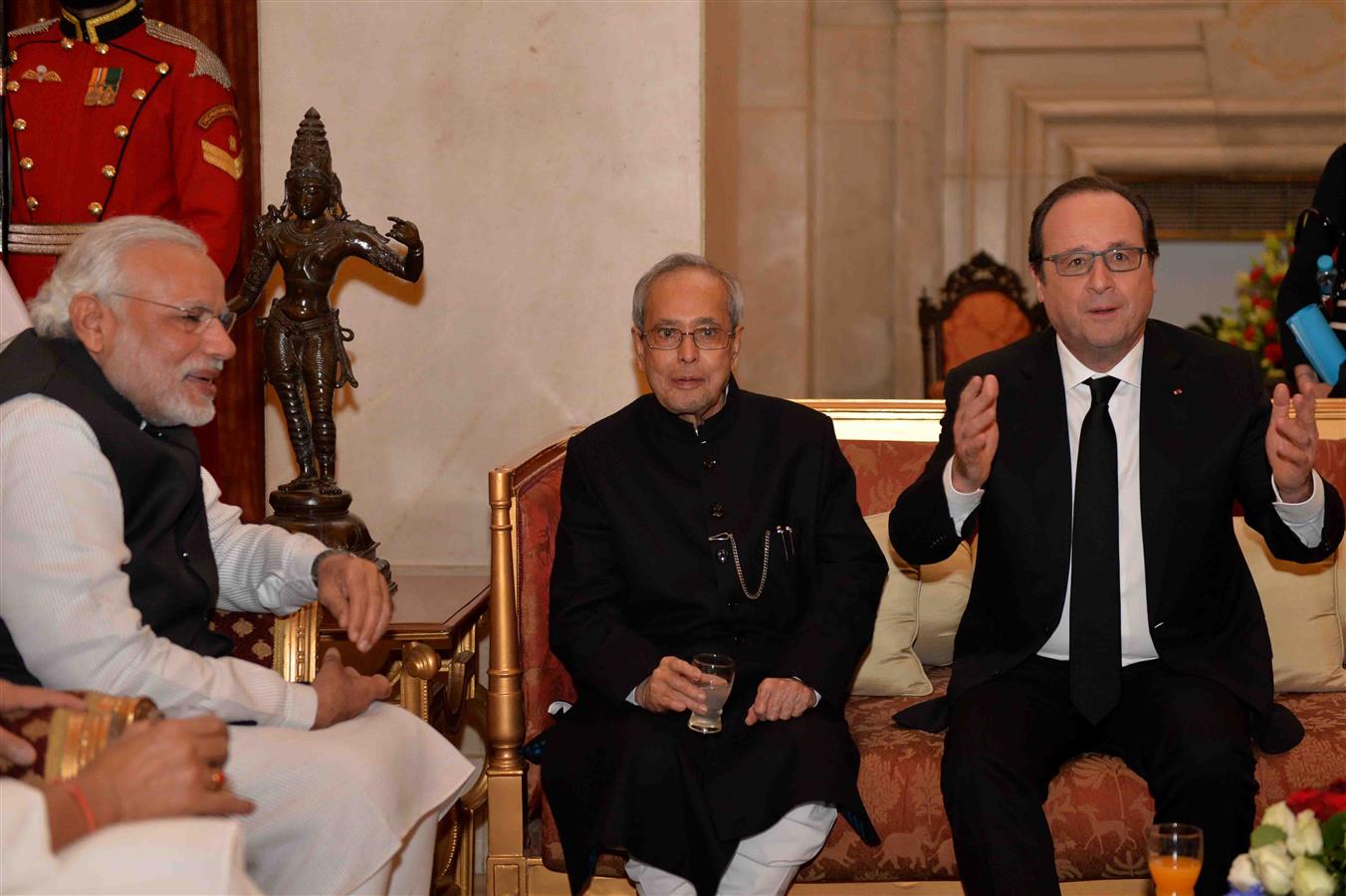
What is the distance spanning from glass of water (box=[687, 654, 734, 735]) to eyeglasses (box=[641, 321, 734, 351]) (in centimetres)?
82

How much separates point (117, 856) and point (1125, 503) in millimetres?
2229

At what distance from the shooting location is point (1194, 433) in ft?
10.6

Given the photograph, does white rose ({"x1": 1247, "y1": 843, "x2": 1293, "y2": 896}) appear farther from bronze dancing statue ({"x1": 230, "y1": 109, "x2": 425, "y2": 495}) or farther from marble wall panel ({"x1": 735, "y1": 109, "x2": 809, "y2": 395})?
marble wall panel ({"x1": 735, "y1": 109, "x2": 809, "y2": 395})

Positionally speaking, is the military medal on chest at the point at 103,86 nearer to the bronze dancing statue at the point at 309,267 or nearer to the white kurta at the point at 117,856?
the bronze dancing statue at the point at 309,267

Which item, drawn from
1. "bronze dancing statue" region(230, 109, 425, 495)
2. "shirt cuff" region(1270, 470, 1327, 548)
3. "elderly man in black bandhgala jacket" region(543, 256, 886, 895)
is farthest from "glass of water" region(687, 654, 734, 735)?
"bronze dancing statue" region(230, 109, 425, 495)

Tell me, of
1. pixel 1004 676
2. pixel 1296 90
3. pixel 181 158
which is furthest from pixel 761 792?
pixel 1296 90

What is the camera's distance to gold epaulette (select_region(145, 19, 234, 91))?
167 inches

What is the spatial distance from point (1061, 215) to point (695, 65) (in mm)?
1953

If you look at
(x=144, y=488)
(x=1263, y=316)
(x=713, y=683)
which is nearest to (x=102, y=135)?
(x=144, y=488)

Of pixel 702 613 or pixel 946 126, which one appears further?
pixel 946 126

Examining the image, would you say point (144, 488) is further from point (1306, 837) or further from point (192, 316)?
point (1306, 837)

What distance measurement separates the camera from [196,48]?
14.0ft

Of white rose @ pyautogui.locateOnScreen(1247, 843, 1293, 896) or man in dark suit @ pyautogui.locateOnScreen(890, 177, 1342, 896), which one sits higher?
man in dark suit @ pyautogui.locateOnScreen(890, 177, 1342, 896)

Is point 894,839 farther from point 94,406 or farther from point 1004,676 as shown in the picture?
point 94,406
